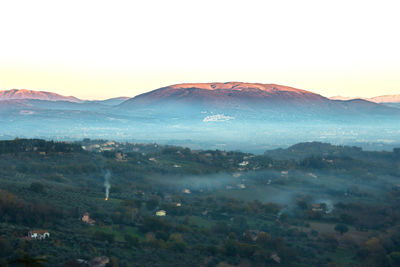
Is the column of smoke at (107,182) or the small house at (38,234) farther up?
the small house at (38,234)

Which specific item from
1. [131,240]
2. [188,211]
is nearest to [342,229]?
[188,211]

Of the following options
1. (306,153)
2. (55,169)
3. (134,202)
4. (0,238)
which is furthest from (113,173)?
(306,153)

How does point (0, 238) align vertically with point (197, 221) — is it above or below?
above

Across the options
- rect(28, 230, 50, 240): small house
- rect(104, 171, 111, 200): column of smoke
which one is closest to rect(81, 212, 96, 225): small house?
rect(28, 230, 50, 240): small house

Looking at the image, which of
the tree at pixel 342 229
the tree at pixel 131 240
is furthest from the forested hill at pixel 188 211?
the tree at pixel 342 229

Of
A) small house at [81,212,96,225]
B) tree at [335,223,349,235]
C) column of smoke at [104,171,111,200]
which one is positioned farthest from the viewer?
column of smoke at [104,171,111,200]

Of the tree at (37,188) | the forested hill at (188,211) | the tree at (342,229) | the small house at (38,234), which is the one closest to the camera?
the small house at (38,234)

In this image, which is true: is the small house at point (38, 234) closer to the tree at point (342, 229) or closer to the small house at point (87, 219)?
the small house at point (87, 219)

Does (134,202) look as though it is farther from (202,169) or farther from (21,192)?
(202,169)

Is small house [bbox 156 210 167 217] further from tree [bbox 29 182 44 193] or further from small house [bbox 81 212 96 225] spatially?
tree [bbox 29 182 44 193]

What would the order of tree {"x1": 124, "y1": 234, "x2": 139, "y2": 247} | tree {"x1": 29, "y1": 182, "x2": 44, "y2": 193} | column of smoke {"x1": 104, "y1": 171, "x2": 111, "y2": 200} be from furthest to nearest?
1. column of smoke {"x1": 104, "y1": 171, "x2": 111, "y2": 200}
2. tree {"x1": 29, "y1": 182, "x2": 44, "y2": 193}
3. tree {"x1": 124, "y1": 234, "x2": 139, "y2": 247}

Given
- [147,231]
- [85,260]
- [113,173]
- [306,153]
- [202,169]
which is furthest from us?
[306,153]
